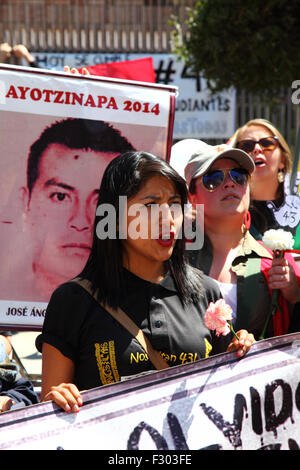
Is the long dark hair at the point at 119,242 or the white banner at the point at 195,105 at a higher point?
the white banner at the point at 195,105

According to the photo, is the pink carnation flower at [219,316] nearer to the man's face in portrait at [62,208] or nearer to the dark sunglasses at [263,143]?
the man's face in portrait at [62,208]

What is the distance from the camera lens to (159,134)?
329 cm

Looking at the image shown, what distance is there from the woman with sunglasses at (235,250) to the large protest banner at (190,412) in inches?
13.2

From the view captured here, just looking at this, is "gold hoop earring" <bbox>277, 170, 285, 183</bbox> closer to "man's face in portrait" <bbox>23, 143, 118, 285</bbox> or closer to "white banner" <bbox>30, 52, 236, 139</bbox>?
"man's face in portrait" <bbox>23, 143, 118, 285</bbox>

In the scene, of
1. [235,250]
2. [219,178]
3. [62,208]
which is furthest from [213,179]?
[62,208]

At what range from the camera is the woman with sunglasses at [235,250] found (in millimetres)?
2689

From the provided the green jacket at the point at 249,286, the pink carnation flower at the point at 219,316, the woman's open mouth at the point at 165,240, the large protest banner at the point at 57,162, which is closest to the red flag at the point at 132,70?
the large protest banner at the point at 57,162

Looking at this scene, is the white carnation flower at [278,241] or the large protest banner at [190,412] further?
the white carnation flower at [278,241]

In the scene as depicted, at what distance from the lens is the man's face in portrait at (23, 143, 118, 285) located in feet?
10.7

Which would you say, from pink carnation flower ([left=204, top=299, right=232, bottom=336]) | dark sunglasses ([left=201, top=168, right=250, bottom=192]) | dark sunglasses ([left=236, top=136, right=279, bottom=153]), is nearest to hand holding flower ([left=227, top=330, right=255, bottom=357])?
pink carnation flower ([left=204, top=299, right=232, bottom=336])

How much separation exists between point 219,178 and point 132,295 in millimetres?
813

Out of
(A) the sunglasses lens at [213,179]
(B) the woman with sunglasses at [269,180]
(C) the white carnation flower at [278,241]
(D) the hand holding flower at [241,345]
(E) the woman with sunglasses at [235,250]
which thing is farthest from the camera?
(B) the woman with sunglasses at [269,180]

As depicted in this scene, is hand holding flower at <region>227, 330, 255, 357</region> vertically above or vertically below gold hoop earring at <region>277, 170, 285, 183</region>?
below

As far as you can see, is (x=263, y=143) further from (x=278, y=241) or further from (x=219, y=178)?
(x=278, y=241)
